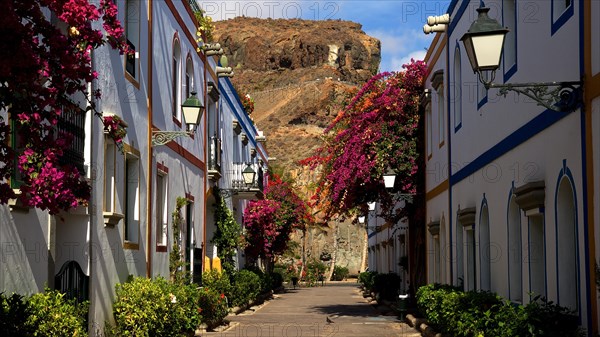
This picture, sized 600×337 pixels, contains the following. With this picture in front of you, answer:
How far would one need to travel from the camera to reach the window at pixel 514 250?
41.7 ft

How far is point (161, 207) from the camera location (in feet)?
57.1

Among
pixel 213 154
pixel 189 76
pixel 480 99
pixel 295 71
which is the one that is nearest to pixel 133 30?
pixel 189 76

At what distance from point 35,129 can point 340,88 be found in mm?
101431

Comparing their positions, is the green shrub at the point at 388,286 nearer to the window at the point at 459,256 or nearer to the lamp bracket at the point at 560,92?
the window at the point at 459,256

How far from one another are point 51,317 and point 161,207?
831 cm

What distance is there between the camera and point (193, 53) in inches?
827

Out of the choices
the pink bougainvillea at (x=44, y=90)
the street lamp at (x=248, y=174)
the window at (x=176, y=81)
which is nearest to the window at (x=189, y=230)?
the window at (x=176, y=81)

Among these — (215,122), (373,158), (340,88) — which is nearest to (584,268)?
(373,158)

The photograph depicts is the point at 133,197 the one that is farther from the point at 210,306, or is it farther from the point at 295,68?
the point at 295,68

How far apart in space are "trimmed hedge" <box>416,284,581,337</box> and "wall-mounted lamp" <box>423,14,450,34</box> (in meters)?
5.82

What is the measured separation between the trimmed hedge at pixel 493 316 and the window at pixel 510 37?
3.40m

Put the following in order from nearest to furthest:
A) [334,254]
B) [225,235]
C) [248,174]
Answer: [248,174], [225,235], [334,254]

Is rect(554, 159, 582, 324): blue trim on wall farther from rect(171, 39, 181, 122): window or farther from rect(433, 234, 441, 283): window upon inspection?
rect(433, 234, 441, 283): window

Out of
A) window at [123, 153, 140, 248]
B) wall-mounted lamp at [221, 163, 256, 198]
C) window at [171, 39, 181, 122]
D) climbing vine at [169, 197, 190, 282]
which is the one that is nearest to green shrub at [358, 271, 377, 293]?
wall-mounted lamp at [221, 163, 256, 198]
